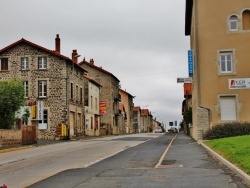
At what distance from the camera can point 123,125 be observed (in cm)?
9181

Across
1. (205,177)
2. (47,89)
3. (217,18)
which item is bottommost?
(205,177)

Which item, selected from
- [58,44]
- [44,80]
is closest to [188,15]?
[44,80]

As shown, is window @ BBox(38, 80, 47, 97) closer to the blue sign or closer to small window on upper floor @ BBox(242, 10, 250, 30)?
the blue sign

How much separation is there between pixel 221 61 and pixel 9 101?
15853mm

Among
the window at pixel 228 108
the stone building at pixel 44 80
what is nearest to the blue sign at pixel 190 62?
the window at pixel 228 108

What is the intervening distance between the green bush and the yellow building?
5.73 feet

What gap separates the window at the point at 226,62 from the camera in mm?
30609

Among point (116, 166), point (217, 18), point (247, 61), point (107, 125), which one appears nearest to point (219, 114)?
point (247, 61)

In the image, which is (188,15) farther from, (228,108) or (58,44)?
(58,44)

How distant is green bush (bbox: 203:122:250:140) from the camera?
89.9 feet

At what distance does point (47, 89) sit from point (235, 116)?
76.1ft

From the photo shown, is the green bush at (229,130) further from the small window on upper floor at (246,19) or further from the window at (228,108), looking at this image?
the small window on upper floor at (246,19)

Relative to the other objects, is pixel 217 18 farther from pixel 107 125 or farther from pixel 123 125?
pixel 123 125

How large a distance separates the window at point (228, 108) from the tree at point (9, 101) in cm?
1501
